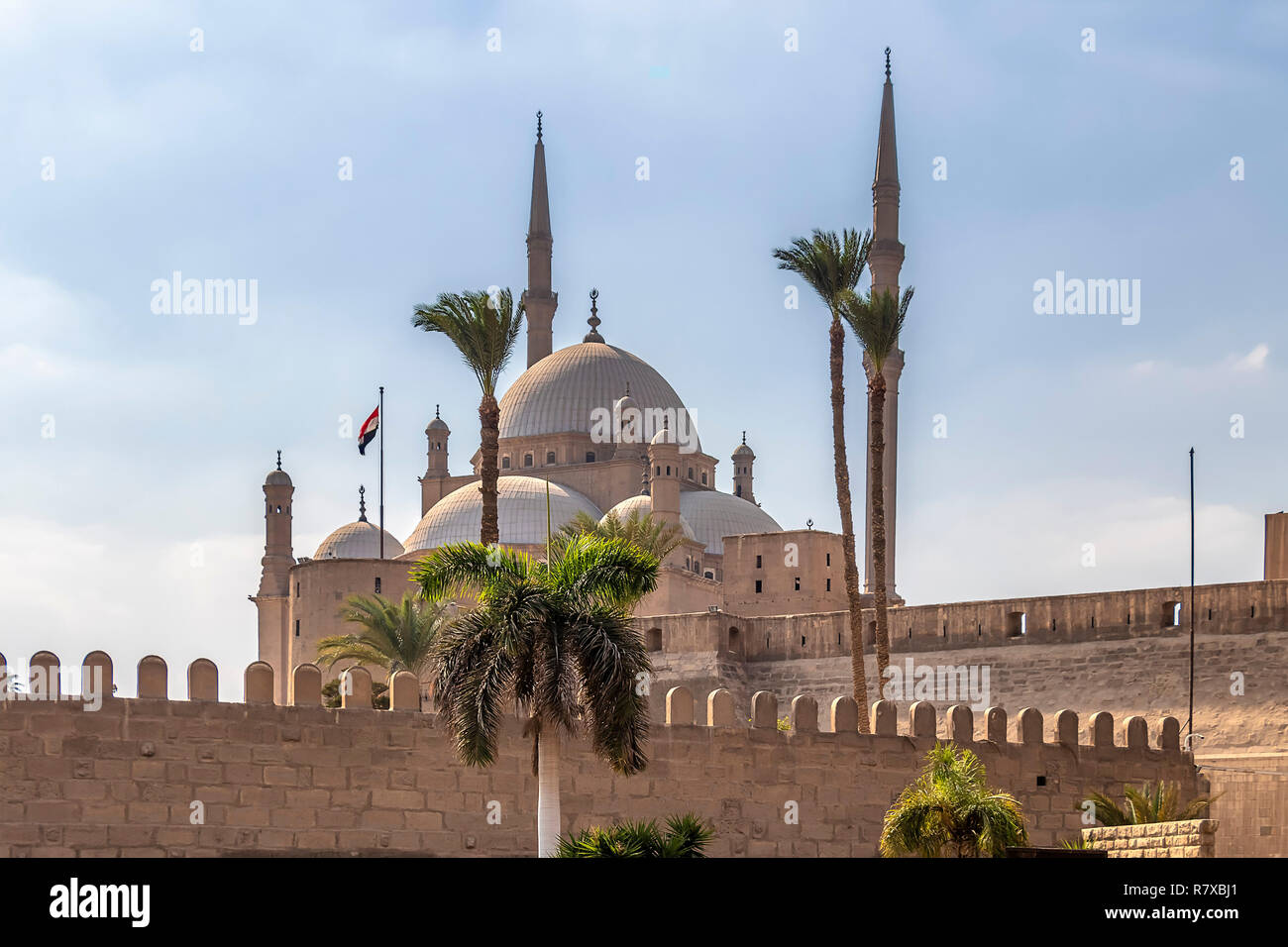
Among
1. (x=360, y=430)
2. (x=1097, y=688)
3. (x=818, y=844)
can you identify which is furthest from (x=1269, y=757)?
(x=360, y=430)

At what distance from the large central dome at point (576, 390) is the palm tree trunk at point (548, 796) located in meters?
46.2

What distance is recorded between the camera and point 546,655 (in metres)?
18.0

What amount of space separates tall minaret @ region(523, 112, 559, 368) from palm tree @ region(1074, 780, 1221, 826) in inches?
1527

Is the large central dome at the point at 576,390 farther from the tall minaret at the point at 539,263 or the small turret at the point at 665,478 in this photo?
the small turret at the point at 665,478

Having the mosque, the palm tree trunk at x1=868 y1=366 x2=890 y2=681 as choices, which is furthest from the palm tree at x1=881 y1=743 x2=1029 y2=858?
the mosque

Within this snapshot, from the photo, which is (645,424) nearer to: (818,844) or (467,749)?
(818,844)

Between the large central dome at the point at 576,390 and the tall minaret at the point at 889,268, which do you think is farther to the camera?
the large central dome at the point at 576,390

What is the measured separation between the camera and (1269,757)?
29.5m

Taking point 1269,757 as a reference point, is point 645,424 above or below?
above

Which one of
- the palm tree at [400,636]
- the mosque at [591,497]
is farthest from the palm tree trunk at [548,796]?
the mosque at [591,497]

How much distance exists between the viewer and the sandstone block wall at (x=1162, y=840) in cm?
1892

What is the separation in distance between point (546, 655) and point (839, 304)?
13.6m

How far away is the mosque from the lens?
145 ft
